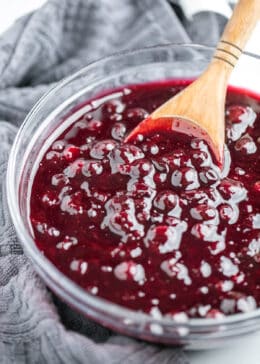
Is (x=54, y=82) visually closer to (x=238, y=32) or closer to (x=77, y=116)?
(x=77, y=116)

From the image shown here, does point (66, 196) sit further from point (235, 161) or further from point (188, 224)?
point (235, 161)

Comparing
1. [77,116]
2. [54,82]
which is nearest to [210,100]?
[77,116]

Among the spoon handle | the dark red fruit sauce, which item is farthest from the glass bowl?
the spoon handle

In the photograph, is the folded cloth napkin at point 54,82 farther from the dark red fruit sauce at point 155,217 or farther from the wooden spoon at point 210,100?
the wooden spoon at point 210,100

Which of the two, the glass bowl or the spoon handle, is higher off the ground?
the spoon handle

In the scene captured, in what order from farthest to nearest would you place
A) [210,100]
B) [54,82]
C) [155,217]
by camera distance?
[54,82] < [210,100] < [155,217]

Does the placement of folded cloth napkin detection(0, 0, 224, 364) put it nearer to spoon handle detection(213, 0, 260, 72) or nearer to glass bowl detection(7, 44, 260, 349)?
glass bowl detection(7, 44, 260, 349)

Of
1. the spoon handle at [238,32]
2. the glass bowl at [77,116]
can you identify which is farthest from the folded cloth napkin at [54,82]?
the spoon handle at [238,32]
